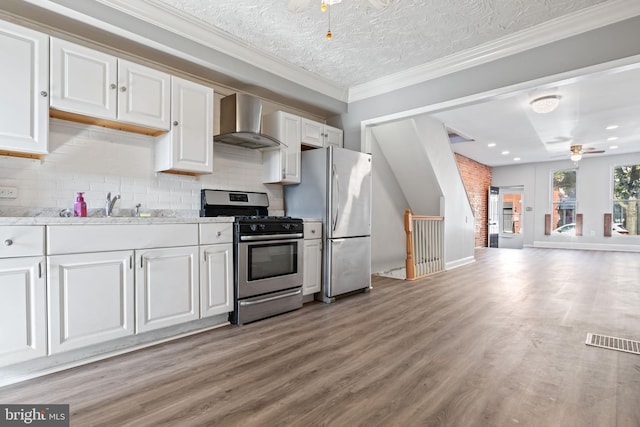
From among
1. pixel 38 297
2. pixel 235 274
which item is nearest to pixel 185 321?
pixel 235 274

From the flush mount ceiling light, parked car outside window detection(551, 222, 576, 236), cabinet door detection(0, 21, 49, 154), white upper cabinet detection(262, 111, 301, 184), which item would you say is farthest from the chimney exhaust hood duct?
parked car outside window detection(551, 222, 576, 236)

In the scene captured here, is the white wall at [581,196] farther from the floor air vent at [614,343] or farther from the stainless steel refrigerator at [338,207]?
the floor air vent at [614,343]

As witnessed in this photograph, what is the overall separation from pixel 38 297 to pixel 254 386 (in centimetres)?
142

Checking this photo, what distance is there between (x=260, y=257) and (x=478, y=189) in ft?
30.4

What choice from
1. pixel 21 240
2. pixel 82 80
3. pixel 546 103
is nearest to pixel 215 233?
pixel 21 240

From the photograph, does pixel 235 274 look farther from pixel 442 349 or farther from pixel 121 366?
pixel 442 349

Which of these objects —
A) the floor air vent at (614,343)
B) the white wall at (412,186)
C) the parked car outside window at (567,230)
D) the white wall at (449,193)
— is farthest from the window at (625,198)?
the floor air vent at (614,343)

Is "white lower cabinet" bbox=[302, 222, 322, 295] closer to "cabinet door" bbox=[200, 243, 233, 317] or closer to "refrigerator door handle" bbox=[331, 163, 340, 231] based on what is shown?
"refrigerator door handle" bbox=[331, 163, 340, 231]

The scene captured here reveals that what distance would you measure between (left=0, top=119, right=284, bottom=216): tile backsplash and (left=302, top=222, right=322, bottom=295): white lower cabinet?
1.13 m

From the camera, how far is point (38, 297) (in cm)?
202

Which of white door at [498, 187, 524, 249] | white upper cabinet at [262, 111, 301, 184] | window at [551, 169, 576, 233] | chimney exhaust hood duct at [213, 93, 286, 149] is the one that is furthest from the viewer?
white door at [498, 187, 524, 249]

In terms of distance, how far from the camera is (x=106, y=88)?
253 cm

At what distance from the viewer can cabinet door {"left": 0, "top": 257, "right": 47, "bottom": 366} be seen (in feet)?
6.26

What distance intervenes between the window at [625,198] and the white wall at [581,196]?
14cm
